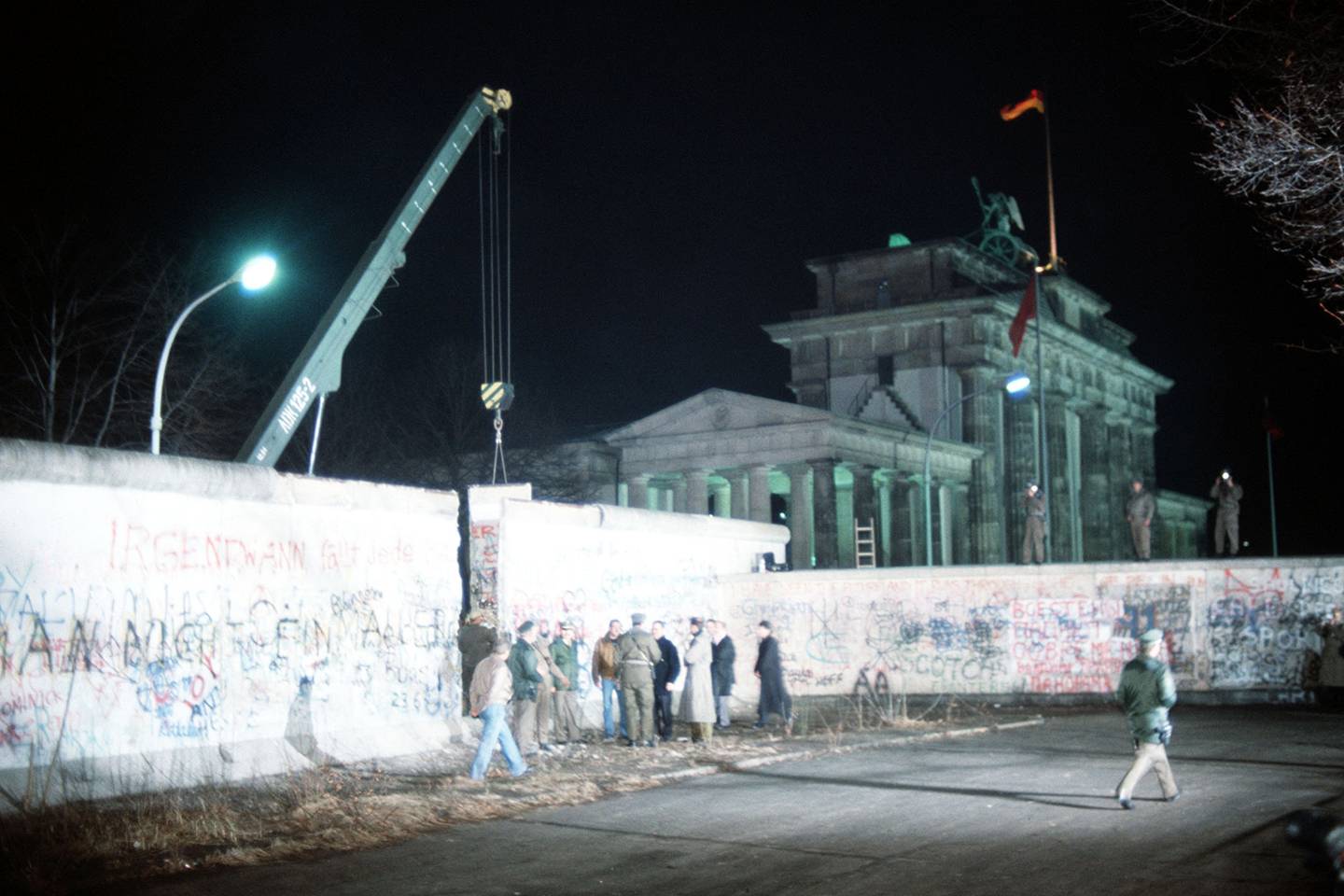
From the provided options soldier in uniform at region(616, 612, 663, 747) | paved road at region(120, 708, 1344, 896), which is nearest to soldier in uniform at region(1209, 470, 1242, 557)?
paved road at region(120, 708, 1344, 896)

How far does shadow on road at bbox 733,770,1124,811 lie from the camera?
12469mm

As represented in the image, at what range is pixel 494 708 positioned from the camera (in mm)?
14211

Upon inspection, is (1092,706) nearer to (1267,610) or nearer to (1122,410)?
(1267,610)

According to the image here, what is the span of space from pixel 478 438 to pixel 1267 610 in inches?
1374

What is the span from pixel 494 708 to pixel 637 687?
4.51 meters

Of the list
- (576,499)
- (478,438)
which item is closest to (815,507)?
(576,499)

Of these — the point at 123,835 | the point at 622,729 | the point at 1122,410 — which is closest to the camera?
the point at 123,835

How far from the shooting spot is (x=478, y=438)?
53.9 metres

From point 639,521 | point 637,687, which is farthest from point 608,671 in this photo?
point 639,521

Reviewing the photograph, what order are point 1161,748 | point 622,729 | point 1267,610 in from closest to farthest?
1. point 1161,748
2. point 622,729
3. point 1267,610

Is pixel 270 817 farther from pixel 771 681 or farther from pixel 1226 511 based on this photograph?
pixel 1226 511

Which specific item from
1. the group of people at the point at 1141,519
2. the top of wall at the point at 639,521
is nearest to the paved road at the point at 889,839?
the top of wall at the point at 639,521

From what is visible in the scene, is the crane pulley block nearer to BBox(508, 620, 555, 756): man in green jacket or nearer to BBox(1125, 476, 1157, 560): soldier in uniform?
BBox(508, 620, 555, 756): man in green jacket

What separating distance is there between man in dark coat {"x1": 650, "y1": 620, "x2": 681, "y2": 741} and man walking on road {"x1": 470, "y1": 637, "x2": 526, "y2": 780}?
498 cm
